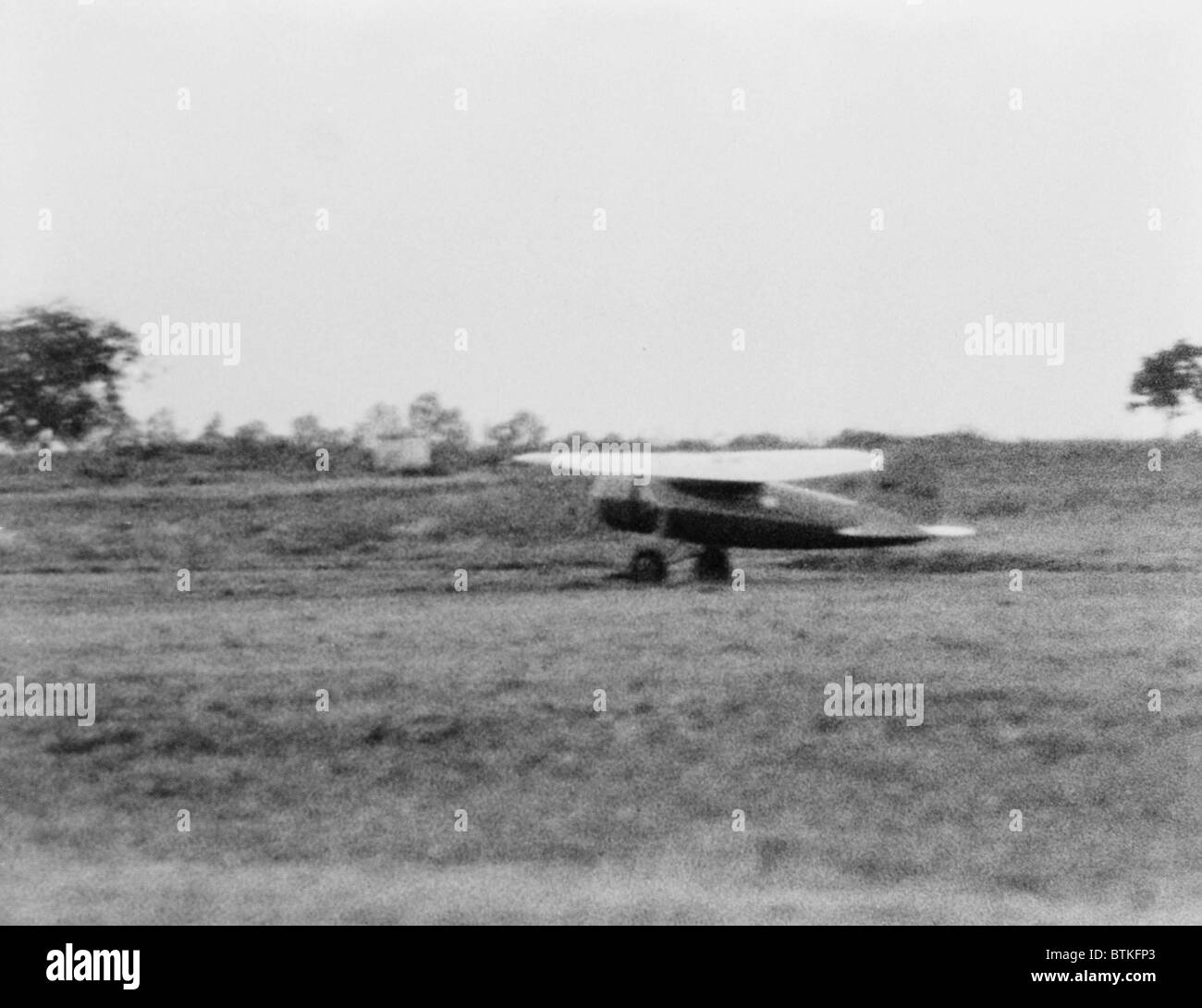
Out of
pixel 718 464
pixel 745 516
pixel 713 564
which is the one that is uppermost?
pixel 718 464

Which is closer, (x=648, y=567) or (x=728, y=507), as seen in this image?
(x=648, y=567)

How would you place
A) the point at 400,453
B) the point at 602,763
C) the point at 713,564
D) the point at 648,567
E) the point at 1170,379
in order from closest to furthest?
the point at 602,763, the point at 1170,379, the point at 648,567, the point at 713,564, the point at 400,453

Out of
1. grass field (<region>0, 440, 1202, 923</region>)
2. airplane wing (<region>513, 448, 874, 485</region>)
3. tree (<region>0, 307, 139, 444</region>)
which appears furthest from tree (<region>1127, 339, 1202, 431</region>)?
tree (<region>0, 307, 139, 444</region>)

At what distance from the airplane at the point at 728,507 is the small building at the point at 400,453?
3.98m

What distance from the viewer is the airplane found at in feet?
77.2

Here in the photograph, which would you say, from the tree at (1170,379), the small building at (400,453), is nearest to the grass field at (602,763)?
the tree at (1170,379)

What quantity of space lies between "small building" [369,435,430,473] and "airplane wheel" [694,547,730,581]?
5.87 m

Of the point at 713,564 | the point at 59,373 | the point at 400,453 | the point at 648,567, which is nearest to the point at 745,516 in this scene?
the point at 713,564

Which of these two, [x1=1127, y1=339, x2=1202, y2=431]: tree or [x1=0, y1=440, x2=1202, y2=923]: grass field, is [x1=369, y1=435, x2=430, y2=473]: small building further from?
[x1=1127, y1=339, x2=1202, y2=431]: tree

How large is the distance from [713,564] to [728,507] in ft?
2.84

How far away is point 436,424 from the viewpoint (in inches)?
994

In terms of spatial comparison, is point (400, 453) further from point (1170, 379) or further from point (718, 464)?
point (1170, 379)

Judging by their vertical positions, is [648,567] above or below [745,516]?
below

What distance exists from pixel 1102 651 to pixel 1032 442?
48.6 ft
